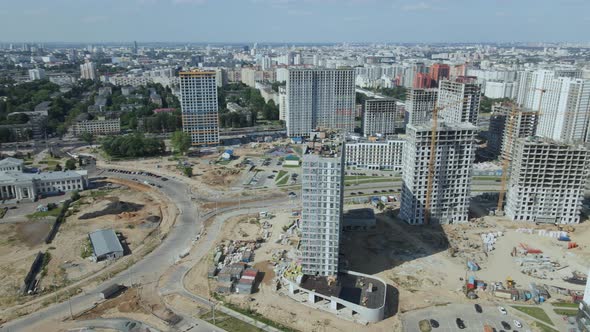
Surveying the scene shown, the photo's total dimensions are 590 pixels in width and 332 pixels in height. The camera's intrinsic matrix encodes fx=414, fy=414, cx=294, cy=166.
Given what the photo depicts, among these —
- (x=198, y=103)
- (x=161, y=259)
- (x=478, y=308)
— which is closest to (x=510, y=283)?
(x=478, y=308)

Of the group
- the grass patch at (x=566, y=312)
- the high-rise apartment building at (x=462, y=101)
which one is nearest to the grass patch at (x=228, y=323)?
the grass patch at (x=566, y=312)

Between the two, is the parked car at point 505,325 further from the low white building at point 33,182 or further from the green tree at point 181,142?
the green tree at point 181,142

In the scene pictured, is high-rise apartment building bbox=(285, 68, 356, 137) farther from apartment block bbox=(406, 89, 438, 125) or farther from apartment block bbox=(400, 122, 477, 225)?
apartment block bbox=(400, 122, 477, 225)

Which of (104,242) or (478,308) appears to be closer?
(478,308)

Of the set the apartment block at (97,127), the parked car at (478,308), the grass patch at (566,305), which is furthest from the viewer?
the apartment block at (97,127)

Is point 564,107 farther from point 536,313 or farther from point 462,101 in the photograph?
point 536,313
